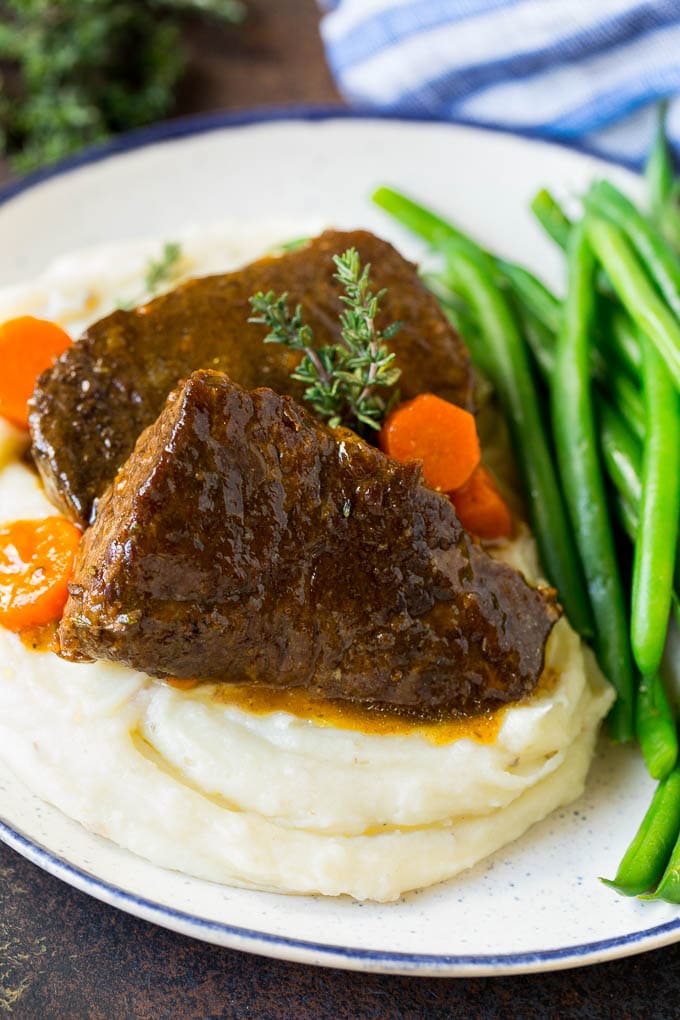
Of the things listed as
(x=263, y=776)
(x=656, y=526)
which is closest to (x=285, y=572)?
(x=263, y=776)

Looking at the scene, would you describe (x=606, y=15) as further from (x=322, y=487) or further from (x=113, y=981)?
(x=113, y=981)

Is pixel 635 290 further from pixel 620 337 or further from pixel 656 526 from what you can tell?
pixel 656 526

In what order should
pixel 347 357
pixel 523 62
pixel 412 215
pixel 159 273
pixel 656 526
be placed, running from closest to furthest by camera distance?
pixel 347 357, pixel 656 526, pixel 159 273, pixel 412 215, pixel 523 62

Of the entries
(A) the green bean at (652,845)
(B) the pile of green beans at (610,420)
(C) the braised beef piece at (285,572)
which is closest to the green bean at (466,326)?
(B) the pile of green beans at (610,420)

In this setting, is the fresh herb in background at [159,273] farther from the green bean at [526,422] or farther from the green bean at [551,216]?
the green bean at [551,216]

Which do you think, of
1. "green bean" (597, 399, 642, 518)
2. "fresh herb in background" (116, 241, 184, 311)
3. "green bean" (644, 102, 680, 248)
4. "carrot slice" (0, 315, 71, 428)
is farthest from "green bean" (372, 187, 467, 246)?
"carrot slice" (0, 315, 71, 428)

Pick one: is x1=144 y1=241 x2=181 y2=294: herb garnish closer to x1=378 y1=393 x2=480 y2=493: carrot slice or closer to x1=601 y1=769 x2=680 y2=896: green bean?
x1=378 y1=393 x2=480 y2=493: carrot slice
